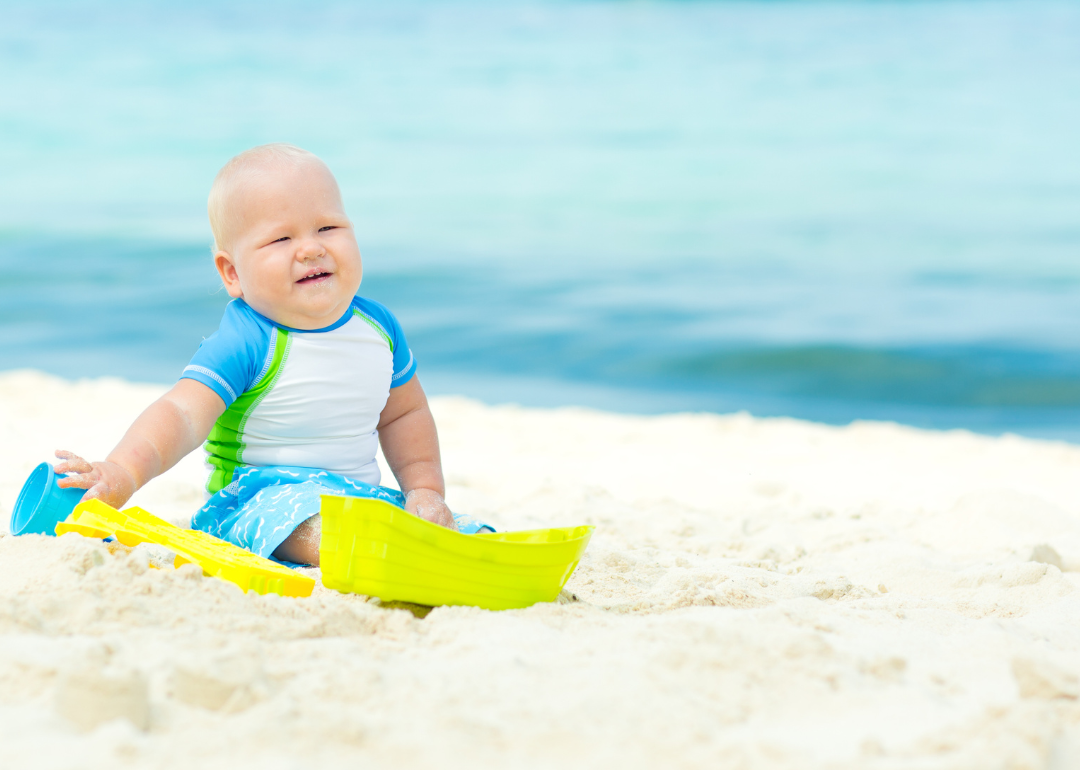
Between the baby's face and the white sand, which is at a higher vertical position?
the baby's face

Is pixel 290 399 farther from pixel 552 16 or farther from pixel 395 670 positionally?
pixel 552 16

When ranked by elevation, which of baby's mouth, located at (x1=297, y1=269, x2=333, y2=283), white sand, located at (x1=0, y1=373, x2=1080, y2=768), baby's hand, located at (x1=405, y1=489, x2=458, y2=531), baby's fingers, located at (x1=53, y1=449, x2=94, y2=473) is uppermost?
baby's mouth, located at (x1=297, y1=269, x2=333, y2=283)

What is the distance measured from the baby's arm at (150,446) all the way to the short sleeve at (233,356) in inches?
1.0

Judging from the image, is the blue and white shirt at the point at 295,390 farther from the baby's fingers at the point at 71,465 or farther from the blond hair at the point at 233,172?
the baby's fingers at the point at 71,465

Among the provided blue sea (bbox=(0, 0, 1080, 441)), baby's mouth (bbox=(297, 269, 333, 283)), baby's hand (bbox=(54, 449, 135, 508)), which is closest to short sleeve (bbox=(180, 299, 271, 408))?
baby's mouth (bbox=(297, 269, 333, 283))

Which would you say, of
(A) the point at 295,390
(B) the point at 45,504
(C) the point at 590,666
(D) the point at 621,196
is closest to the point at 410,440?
(A) the point at 295,390

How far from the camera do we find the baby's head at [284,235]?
7.55 ft

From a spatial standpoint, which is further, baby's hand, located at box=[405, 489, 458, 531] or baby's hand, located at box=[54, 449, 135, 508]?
baby's hand, located at box=[405, 489, 458, 531]

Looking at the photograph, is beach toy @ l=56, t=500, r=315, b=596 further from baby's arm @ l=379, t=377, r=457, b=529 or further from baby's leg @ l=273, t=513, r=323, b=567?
baby's arm @ l=379, t=377, r=457, b=529

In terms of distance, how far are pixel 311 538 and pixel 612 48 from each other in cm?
2349

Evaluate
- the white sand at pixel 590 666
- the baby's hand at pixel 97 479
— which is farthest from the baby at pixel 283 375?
the white sand at pixel 590 666

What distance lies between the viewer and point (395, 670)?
4.99 feet

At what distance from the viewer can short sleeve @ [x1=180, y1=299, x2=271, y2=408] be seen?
7.38 feet

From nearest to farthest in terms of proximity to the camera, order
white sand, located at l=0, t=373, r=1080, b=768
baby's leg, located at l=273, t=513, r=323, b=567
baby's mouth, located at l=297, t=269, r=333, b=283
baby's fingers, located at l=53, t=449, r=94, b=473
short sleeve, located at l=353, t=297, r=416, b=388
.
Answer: white sand, located at l=0, t=373, r=1080, b=768, baby's fingers, located at l=53, t=449, r=94, b=473, baby's leg, located at l=273, t=513, r=323, b=567, baby's mouth, located at l=297, t=269, r=333, b=283, short sleeve, located at l=353, t=297, r=416, b=388
